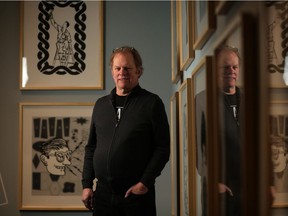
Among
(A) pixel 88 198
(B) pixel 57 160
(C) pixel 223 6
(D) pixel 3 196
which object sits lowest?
(D) pixel 3 196

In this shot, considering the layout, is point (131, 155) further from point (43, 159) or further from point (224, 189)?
point (43, 159)

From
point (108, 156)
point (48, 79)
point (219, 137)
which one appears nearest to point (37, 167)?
point (48, 79)

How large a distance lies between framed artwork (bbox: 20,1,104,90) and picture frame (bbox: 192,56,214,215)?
180 cm

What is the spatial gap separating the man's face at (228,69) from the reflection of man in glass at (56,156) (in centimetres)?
230

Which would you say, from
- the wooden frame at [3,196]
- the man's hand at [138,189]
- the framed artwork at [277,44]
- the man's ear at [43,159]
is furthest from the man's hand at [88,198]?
the framed artwork at [277,44]

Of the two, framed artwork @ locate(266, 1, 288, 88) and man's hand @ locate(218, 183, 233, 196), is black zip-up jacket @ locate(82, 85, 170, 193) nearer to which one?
man's hand @ locate(218, 183, 233, 196)

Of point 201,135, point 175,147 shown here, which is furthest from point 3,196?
point 201,135

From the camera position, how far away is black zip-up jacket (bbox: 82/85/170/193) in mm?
1834

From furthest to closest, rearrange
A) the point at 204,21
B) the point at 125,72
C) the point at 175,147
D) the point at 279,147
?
the point at 175,147 → the point at 125,72 → the point at 204,21 → the point at 279,147

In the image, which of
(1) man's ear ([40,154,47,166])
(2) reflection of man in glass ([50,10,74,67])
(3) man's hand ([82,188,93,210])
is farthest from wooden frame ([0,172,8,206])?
(3) man's hand ([82,188,93,210])

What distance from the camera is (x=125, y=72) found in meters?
1.98

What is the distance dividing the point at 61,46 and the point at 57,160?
0.82m

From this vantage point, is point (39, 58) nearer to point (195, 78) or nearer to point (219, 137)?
point (195, 78)

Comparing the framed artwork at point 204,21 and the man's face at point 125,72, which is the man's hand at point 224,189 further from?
the man's face at point 125,72
